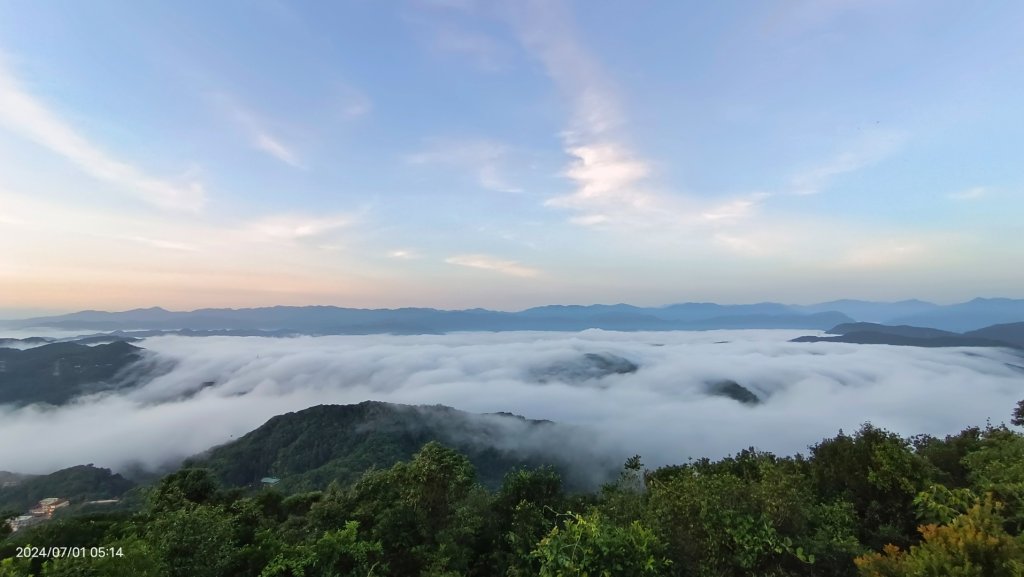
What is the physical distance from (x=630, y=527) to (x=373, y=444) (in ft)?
380

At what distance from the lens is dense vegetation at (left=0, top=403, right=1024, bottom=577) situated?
853cm

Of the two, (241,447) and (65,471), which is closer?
(65,471)

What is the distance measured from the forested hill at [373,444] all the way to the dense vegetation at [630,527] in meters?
87.5

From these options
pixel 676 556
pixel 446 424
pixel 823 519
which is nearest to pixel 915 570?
pixel 676 556

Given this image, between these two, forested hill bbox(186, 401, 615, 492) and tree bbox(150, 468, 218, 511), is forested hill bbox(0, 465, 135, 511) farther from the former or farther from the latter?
tree bbox(150, 468, 218, 511)

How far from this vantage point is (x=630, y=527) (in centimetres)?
1080

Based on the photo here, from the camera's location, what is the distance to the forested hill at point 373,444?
110m

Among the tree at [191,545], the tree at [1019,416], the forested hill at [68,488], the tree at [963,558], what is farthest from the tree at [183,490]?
the forested hill at [68,488]

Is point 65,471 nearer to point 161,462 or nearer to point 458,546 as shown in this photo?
point 161,462

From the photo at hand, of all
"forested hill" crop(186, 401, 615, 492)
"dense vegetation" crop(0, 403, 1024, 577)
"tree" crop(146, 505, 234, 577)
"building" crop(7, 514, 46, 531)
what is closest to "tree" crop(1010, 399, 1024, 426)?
"dense vegetation" crop(0, 403, 1024, 577)

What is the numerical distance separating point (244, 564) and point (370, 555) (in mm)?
3664

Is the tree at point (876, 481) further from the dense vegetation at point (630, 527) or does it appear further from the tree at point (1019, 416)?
the tree at point (1019, 416)

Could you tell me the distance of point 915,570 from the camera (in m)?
7.37

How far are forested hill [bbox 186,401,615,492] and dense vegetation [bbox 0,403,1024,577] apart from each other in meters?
87.5
